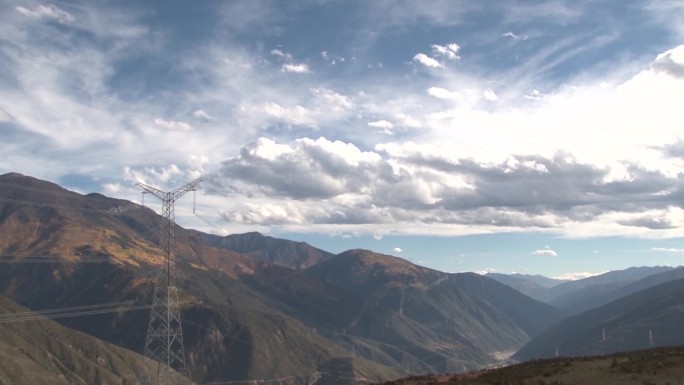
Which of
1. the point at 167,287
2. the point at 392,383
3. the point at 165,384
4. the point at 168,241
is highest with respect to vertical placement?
the point at 168,241

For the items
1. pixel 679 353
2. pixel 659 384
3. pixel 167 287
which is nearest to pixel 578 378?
pixel 659 384

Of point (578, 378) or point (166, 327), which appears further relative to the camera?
point (166, 327)

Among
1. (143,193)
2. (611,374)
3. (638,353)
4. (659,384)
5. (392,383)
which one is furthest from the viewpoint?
(143,193)

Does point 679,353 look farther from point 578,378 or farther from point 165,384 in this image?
point 165,384

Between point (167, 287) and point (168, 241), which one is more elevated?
point (168, 241)

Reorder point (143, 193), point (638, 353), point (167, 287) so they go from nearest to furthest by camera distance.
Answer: point (638, 353) → point (167, 287) → point (143, 193)

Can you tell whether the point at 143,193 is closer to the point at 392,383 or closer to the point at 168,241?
the point at 168,241
